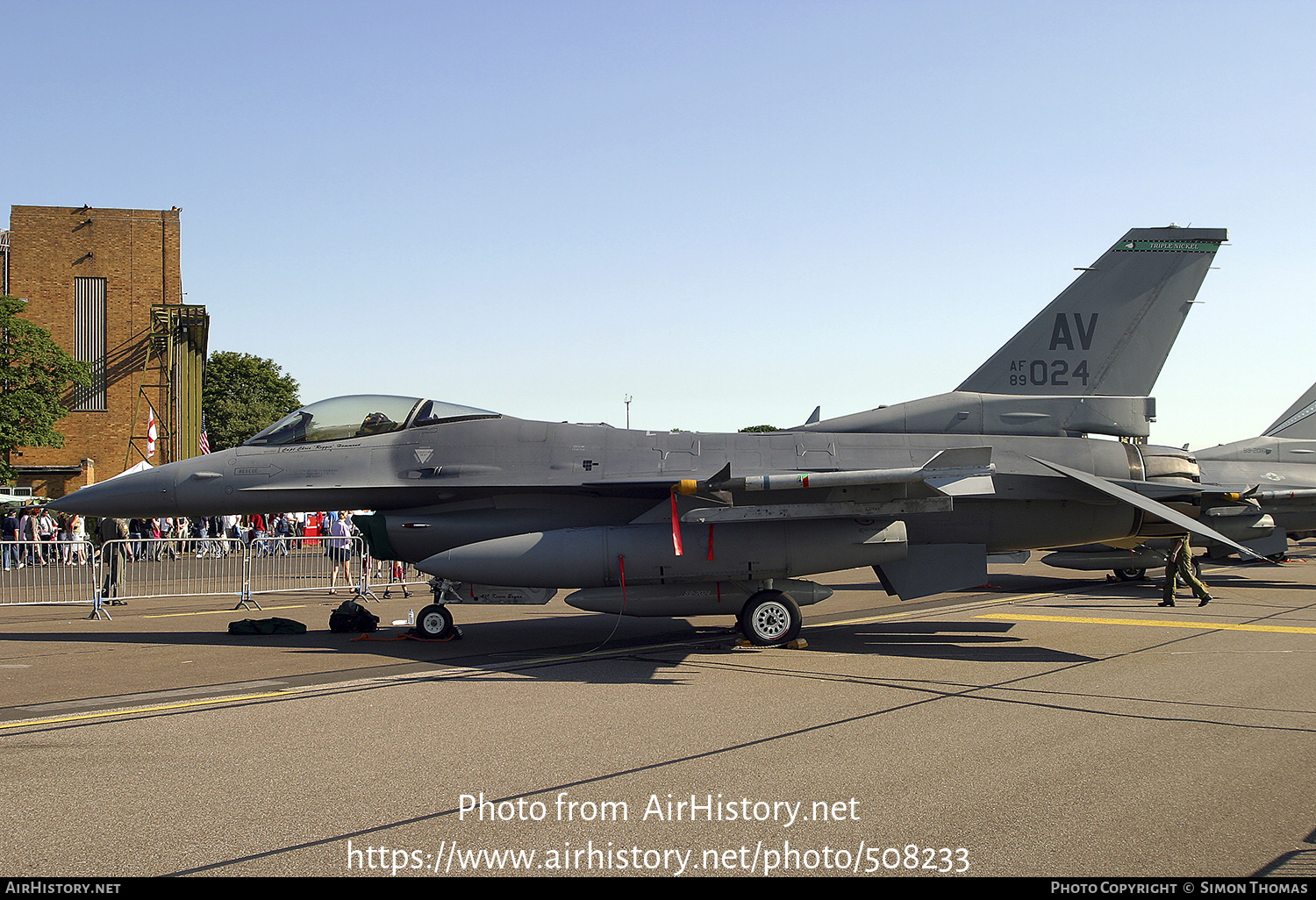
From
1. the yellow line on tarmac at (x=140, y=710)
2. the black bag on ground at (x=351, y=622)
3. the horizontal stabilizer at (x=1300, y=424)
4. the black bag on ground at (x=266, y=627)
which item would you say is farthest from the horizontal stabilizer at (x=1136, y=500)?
the horizontal stabilizer at (x=1300, y=424)

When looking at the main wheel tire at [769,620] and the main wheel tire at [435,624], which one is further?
the main wheel tire at [435,624]

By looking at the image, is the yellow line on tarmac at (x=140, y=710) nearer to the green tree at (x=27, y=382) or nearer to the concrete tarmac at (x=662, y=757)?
the concrete tarmac at (x=662, y=757)

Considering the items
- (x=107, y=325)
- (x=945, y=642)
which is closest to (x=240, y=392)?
(x=107, y=325)

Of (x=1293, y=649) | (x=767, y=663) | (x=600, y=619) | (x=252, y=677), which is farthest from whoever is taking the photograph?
(x=600, y=619)

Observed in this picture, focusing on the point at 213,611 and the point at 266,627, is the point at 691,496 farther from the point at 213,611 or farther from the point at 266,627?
the point at 213,611

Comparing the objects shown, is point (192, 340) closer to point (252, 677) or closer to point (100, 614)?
point (100, 614)

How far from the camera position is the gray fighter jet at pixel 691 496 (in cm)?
1047

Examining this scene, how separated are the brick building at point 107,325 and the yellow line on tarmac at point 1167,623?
41.2m

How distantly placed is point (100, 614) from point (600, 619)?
7413 mm

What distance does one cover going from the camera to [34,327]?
3988 cm

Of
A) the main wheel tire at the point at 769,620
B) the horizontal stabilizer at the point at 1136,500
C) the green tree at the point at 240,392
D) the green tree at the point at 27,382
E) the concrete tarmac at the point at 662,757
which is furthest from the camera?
the green tree at the point at 240,392

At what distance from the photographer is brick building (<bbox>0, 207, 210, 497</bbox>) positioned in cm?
4428

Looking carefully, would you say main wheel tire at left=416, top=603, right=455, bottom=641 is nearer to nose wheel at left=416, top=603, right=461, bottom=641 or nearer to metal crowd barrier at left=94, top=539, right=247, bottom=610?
nose wheel at left=416, top=603, right=461, bottom=641
